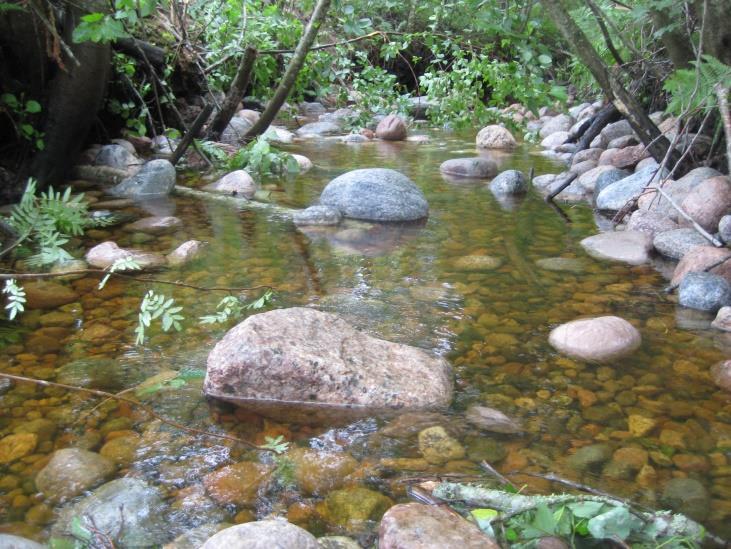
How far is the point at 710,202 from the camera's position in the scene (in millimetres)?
4691

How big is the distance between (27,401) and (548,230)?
4.00m

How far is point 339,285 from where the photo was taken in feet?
13.2

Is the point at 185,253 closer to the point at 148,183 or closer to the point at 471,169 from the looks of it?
the point at 148,183

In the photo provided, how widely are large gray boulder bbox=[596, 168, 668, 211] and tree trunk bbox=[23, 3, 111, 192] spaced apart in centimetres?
463

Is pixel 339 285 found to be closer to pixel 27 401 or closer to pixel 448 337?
pixel 448 337

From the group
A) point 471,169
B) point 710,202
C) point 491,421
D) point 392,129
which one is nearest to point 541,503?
point 491,421

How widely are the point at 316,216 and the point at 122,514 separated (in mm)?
3677

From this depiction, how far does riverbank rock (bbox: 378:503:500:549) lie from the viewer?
1.74 meters

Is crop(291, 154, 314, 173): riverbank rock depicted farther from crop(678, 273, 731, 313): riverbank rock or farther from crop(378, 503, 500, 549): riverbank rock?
crop(378, 503, 500, 549): riverbank rock

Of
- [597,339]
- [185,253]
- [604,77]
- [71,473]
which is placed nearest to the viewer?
[71,473]

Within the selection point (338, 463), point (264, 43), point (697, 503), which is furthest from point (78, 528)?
point (264, 43)

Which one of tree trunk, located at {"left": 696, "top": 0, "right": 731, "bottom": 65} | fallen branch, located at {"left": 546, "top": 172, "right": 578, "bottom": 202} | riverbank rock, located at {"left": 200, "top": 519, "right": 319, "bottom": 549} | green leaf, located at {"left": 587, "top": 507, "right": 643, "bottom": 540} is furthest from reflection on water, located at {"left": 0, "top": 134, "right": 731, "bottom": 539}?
tree trunk, located at {"left": 696, "top": 0, "right": 731, "bottom": 65}

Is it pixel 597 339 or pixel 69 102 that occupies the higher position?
pixel 69 102

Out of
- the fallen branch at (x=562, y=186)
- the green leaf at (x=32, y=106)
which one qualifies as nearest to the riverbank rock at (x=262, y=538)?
the green leaf at (x=32, y=106)
